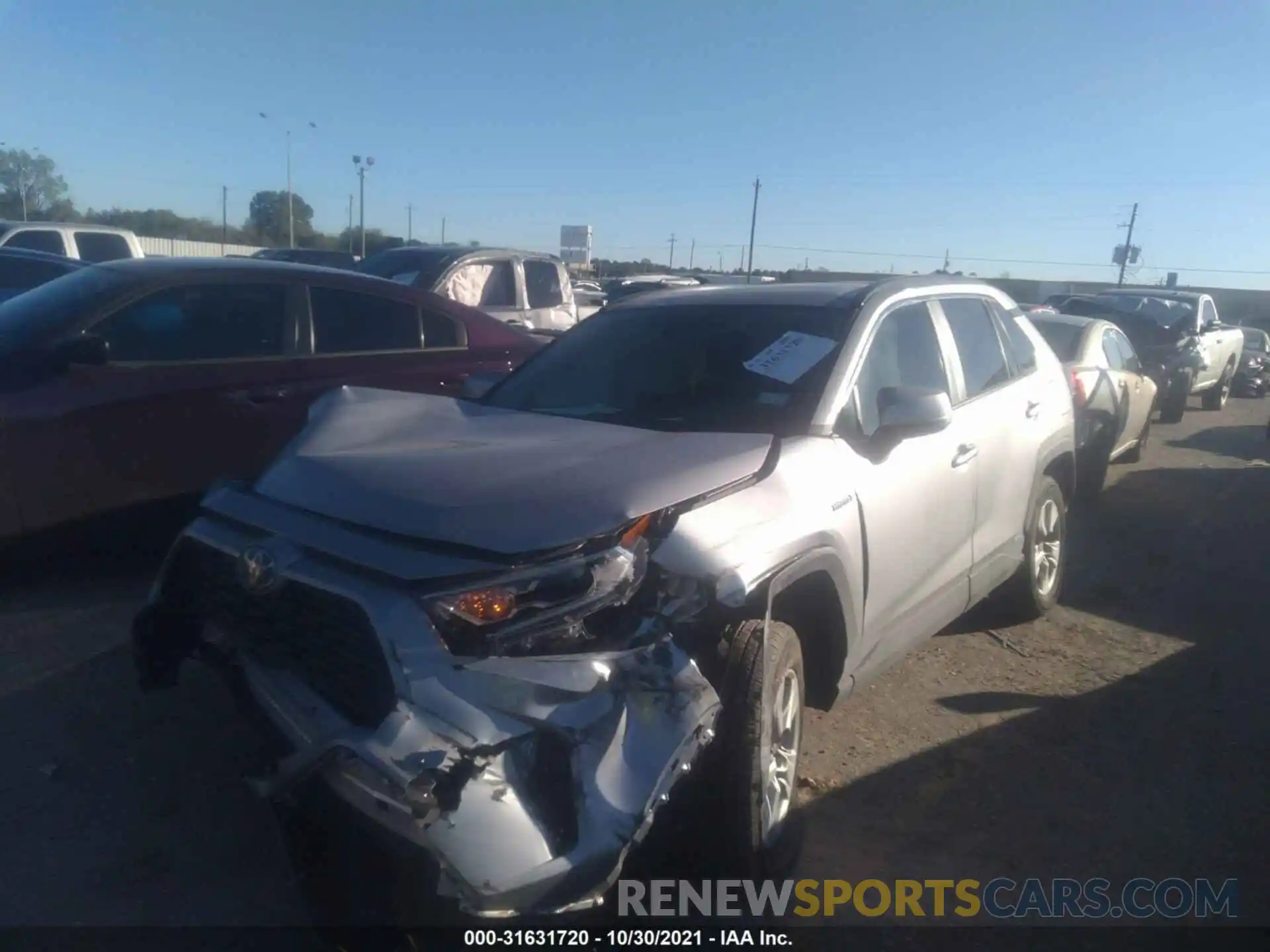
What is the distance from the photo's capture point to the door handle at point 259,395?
5.57m

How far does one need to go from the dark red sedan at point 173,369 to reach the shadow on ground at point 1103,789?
320 centimetres

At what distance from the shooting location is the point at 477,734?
245cm

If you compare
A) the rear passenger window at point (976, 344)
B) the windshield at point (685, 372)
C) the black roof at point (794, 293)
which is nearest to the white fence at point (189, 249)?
the black roof at point (794, 293)

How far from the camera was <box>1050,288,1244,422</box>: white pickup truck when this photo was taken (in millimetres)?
14406

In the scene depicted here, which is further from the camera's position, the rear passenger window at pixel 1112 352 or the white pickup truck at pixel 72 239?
the white pickup truck at pixel 72 239

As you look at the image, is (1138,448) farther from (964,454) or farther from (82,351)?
(82,351)

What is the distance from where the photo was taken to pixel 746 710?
2947 millimetres

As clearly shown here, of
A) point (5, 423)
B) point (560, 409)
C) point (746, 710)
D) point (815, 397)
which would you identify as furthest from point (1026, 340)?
point (5, 423)

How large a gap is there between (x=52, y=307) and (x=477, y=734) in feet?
13.6

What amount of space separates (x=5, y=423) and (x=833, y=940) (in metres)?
Result: 4.16

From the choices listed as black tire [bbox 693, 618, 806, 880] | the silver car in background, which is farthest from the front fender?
the silver car in background

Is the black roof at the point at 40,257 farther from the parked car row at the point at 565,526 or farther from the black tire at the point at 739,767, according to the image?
the black tire at the point at 739,767

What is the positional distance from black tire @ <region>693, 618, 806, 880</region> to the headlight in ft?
1.32

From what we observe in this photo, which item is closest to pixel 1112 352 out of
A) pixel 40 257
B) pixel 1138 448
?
pixel 1138 448
